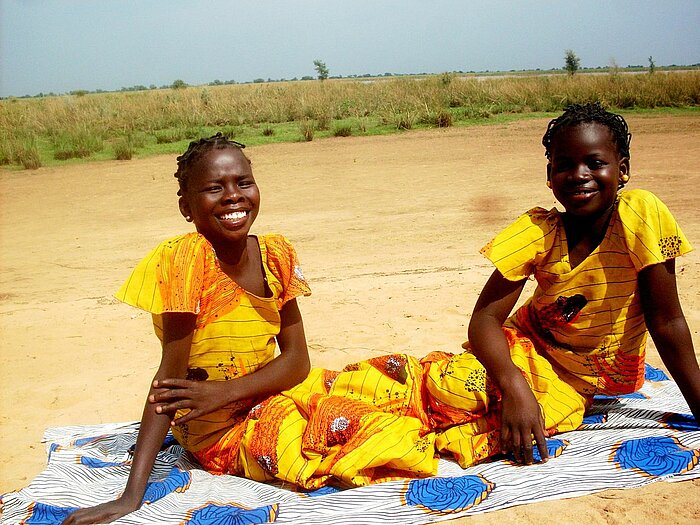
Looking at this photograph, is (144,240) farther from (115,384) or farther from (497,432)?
(497,432)

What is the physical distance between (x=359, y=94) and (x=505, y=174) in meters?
17.0

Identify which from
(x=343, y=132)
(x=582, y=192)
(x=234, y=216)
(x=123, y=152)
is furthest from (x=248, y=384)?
(x=343, y=132)

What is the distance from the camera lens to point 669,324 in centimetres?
266

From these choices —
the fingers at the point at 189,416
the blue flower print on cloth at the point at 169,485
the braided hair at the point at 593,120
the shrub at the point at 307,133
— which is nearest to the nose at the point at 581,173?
the braided hair at the point at 593,120

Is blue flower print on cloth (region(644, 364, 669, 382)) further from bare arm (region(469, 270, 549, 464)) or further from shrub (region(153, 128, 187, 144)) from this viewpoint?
shrub (region(153, 128, 187, 144))

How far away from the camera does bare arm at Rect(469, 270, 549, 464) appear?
2605mm

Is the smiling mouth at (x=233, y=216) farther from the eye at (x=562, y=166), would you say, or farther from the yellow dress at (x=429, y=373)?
the eye at (x=562, y=166)

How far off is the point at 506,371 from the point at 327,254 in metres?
4.82

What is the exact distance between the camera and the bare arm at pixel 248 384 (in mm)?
2533

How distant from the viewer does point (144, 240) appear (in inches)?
341

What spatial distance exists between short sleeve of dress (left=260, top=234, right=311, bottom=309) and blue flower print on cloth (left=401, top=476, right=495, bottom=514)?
89 centimetres

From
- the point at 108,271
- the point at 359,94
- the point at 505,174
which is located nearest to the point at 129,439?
the point at 108,271

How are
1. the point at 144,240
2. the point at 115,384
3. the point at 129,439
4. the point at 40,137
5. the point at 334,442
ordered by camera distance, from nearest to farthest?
the point at 334,442
the point at 129,439
the point at 115,384
the point at 144,240
the point at 40,137

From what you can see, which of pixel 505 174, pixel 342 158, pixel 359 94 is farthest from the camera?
pixel 359 94
